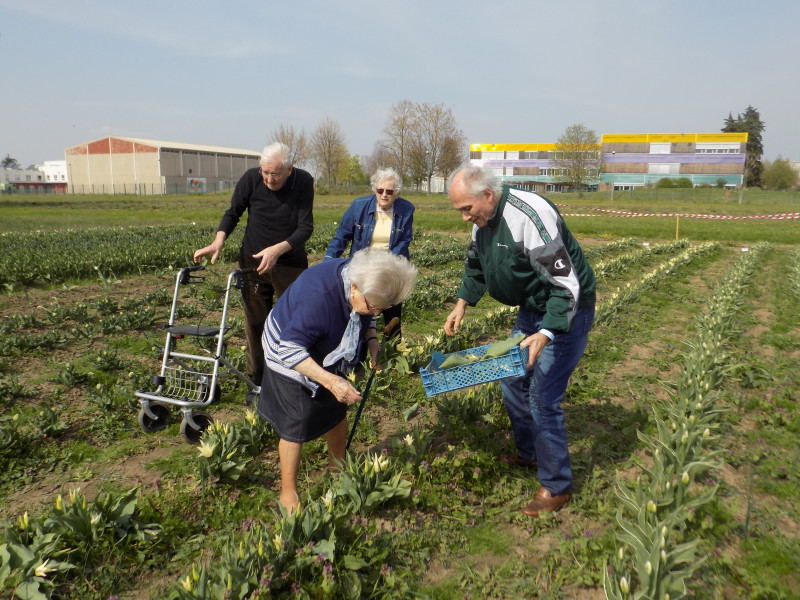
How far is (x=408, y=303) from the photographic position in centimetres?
857

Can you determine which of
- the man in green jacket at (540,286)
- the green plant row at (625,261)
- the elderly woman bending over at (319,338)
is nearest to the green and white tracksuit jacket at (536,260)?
the man in green jacket at (540,286)

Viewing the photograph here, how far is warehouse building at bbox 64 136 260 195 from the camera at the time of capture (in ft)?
225

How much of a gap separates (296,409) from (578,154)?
6272 cm

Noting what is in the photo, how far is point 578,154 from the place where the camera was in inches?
2362

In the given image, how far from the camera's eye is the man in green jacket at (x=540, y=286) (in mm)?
3078

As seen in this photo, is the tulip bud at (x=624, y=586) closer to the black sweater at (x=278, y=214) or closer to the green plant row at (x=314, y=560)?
the green plant row at (x=314, y=560)

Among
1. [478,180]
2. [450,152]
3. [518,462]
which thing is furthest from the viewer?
[450,152]

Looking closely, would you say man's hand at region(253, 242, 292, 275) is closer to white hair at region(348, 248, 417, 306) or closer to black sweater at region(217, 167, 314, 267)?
black sweater at region(217, 167, 314, 267)

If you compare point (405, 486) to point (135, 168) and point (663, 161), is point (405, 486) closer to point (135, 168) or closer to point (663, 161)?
point (135, 168)

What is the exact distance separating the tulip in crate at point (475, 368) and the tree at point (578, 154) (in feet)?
200

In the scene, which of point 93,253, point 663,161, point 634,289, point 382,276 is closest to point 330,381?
point 382,276

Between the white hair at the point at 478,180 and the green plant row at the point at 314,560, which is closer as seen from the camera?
the green plant row at the point at 314,560

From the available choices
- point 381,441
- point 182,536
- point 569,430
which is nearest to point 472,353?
point 381,441

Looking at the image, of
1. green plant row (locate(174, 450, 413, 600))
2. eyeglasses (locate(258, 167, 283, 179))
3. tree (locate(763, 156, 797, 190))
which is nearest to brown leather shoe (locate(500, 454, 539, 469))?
green plant row (locate(174, 450, 413, 600))
